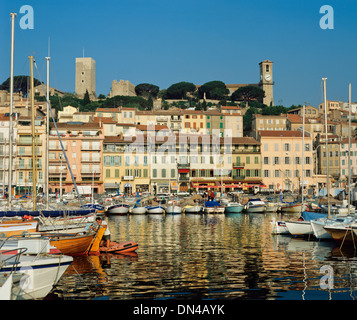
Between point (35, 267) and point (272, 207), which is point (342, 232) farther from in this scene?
point (272, 207)

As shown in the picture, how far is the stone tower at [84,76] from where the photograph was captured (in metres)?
173

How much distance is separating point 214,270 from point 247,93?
5944 inches

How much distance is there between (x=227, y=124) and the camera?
338ft

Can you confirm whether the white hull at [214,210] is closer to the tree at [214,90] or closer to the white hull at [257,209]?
the white hull at [257,209]

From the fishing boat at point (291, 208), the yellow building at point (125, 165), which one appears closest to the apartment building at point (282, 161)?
the yellow building at point (125, 165)

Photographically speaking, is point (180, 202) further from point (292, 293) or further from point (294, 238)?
point (292, 293)

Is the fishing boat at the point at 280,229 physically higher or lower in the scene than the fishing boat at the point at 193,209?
higher

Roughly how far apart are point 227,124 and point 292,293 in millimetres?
88592

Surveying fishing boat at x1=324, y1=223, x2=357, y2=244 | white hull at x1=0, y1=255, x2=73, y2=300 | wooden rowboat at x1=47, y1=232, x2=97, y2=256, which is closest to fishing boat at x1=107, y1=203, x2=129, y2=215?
wooden rowboat at x1=47, y1=232, x2=97, y2=256

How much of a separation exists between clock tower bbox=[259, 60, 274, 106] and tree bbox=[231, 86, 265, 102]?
120 inches

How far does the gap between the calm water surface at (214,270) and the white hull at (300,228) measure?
0.82m

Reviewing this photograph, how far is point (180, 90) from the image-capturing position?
544ft

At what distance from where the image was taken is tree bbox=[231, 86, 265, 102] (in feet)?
545
